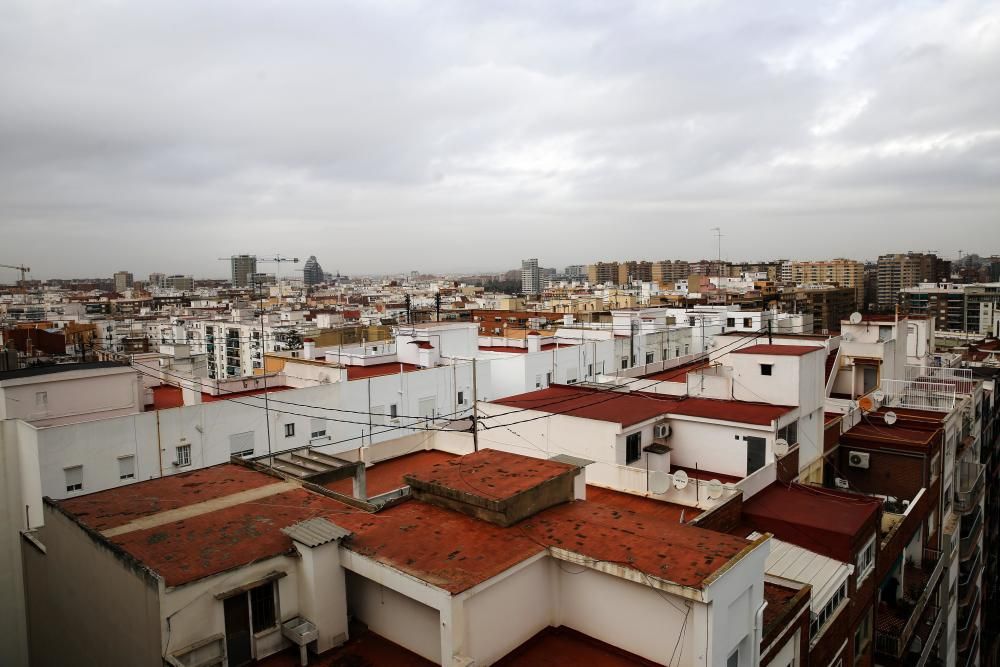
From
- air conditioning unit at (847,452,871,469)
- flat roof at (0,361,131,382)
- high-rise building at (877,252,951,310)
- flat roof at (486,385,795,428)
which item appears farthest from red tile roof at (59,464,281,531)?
high-rise building at (877,252,951,310)

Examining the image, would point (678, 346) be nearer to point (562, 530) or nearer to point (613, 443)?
point (613, 443)

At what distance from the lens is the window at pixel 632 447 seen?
→ 17.9 metres

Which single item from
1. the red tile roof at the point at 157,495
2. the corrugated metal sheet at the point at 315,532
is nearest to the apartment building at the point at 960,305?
the red tile roof at the point at 157,495

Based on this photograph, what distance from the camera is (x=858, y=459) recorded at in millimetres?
22875

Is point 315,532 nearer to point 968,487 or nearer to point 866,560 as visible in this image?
point 866,560

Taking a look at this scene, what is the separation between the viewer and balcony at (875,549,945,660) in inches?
693

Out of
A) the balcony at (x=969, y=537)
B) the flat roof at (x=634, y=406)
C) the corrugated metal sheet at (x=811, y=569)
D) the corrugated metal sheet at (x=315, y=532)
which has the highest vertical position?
the corrugated metal sheet at (x=315, y=532)

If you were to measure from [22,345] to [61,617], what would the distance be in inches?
1899

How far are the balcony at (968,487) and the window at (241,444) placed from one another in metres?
28.9

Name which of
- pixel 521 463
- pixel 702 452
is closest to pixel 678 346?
pixel 702 452

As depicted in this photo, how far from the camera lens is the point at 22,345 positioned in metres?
49.4

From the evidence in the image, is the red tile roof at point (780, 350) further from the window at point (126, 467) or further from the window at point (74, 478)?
the window at point (74, 478)

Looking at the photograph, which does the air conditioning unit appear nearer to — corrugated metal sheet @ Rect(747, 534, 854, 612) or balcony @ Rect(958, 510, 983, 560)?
balcony @ Rect(958, 510, 983, 560)

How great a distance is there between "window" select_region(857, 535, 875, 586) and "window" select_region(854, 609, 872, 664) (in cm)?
136
